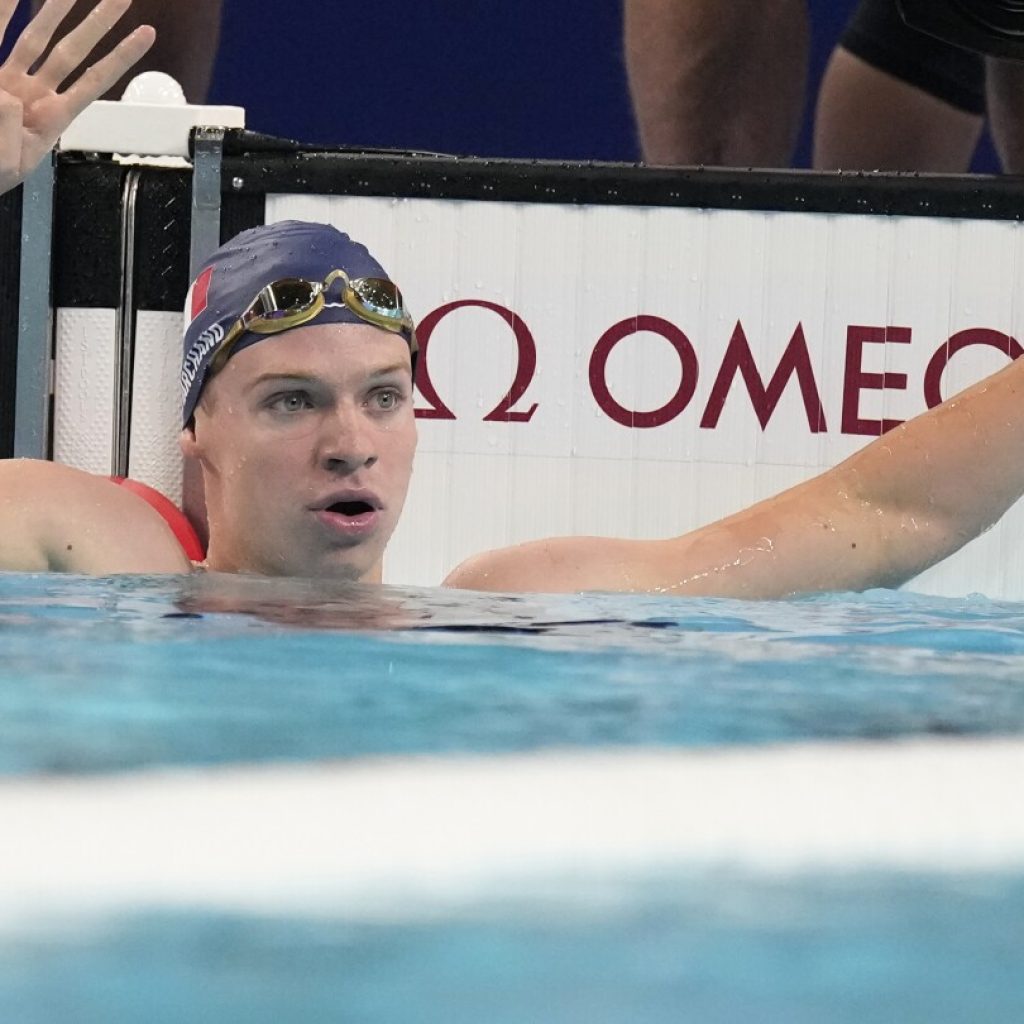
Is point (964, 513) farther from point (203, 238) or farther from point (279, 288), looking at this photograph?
point (203, 238)

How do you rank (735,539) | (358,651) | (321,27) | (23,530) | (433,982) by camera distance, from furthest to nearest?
(321,27) < (735,539) < (23,530) < (358,651) < (433,982)

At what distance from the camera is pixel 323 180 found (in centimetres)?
288

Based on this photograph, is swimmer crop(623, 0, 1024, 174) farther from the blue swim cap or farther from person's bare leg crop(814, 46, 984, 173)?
the blue swim cap

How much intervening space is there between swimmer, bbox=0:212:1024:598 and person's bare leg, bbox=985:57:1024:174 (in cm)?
160

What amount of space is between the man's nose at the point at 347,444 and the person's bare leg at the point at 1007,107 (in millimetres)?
2065

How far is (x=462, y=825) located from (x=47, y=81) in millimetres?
1458

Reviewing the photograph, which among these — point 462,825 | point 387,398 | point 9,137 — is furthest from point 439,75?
point 462,825

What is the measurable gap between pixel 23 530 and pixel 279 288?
0.47 metres

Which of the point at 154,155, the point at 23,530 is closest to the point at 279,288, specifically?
the point at 23,530

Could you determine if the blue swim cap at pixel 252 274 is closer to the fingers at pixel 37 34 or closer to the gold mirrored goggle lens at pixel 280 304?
the gold mirrored goggle lens at pixel 280 304

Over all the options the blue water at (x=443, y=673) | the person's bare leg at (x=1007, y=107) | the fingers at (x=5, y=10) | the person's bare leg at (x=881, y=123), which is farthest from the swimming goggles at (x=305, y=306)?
the person's bare leg at (x=1007, y=107)

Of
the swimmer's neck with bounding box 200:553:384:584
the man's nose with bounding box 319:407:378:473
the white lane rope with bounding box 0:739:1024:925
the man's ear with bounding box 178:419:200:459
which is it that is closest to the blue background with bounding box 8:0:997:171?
the man's ear with bounding box 178:419:200:459

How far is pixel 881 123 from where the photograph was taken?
A: 346cm

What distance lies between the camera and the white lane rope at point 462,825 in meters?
0.89
